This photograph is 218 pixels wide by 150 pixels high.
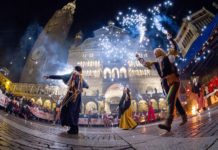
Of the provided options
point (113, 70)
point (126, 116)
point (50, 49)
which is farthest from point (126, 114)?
point (50, 49)

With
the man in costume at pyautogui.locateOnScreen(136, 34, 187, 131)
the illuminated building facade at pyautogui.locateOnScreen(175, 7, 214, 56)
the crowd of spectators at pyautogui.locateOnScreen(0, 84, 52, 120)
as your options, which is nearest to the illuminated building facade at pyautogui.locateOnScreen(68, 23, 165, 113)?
the illuminated building facade at pyautogui.locateOnScreen(175, 7, 214, 56)

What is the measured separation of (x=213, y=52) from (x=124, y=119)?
10130mm

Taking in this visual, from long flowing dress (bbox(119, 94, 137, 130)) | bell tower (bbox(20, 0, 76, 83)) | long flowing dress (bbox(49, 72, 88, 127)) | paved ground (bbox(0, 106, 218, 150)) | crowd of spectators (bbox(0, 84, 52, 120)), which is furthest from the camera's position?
bell tower (bbox(20, 0, 76, 83))

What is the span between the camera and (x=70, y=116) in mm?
3746

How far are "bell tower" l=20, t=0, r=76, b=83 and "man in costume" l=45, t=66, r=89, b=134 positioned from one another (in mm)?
41678

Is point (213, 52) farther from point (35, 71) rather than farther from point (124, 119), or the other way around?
point (35, 71)

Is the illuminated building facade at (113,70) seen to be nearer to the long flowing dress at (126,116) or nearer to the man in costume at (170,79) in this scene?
the long flowing dress at (126,116)

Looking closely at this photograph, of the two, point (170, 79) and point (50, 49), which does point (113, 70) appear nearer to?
point (50, 49)

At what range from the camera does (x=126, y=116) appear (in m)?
5.92

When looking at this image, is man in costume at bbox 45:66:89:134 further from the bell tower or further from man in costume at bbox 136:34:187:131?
the bell tower

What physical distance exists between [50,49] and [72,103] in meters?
50.0

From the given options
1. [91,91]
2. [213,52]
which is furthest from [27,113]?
[91,91]

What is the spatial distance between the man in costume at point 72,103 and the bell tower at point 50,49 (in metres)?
41.7

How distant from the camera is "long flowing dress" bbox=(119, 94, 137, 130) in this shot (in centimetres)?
568
